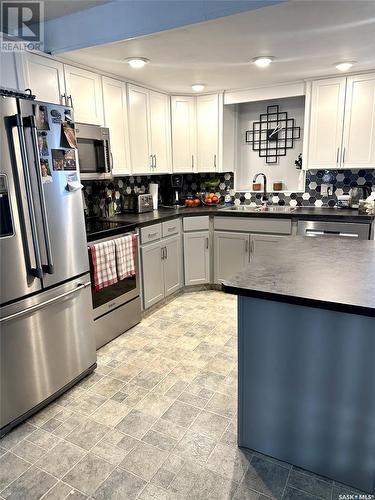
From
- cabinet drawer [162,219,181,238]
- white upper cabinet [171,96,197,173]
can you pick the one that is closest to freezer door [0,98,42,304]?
cabinet drawer [162,219,181,238]

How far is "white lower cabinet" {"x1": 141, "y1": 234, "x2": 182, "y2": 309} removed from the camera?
10.9 feet

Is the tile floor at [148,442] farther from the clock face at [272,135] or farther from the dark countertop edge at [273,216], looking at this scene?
the clock face at [272,135]

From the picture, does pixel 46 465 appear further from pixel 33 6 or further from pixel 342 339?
pixel 33 6

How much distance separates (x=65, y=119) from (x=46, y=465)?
190 cm

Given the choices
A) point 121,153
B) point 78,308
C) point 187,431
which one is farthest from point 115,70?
point 187,431

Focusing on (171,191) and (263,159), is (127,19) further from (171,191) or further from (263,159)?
(263,159)

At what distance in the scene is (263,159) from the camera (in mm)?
4301

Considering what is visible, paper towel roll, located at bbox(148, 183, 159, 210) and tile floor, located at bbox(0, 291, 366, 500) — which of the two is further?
paper towel roll, located at bbox(148, 183, 159, 210)

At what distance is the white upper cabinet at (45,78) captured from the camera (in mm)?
2426

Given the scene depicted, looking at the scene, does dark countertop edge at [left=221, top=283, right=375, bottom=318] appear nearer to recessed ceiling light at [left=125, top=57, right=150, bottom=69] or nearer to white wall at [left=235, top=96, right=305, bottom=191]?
recessed ceiling light at [left=125, top=57, right=150, bottom=69]

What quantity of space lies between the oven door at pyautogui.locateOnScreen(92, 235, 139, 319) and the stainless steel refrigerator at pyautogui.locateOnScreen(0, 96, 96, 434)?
365mm

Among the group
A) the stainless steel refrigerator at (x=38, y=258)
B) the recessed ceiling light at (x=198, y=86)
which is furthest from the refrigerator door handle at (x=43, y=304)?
the recessed ceiling light at (x=198, y=86)

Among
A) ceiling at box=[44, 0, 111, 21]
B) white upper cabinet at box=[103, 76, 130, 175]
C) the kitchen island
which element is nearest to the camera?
the kitchen island

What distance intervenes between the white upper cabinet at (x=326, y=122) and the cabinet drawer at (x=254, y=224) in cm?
74
